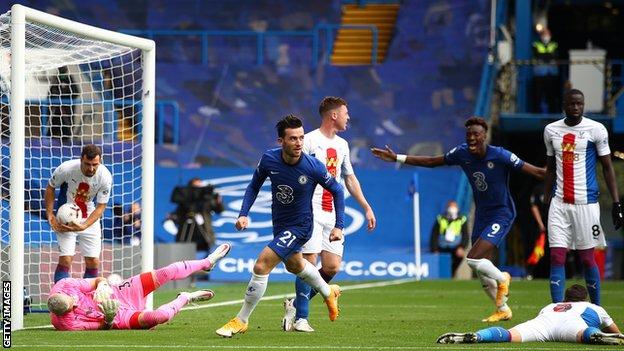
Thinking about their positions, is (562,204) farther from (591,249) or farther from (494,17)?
(494,17)

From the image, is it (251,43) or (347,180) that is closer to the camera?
(347,180)

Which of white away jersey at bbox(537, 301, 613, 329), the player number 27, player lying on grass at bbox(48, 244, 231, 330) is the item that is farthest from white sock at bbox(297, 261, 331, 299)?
white away jersey at bbox(537, 301, 613, 329)

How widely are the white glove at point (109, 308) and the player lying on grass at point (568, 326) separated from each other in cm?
294

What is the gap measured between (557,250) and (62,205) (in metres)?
5.13

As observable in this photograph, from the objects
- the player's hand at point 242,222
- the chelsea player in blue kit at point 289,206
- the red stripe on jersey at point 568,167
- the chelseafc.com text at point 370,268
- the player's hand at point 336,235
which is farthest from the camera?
the chelseafc.com text at point 370,268

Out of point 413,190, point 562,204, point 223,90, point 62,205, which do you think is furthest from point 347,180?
point 223,90

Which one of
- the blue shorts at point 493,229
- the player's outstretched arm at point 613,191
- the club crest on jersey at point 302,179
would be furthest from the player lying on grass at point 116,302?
the player's outstretched arm at point 613,191

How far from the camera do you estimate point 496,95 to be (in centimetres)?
3077

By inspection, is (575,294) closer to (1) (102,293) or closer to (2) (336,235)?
(2) (336,235)

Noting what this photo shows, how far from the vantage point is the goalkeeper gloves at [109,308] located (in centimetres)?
1197

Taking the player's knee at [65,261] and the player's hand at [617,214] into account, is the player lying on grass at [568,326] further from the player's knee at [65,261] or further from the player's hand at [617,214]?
the player's knee at [65,261]

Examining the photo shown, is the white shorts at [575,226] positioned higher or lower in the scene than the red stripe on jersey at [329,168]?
lower

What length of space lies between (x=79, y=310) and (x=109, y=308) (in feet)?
1.24

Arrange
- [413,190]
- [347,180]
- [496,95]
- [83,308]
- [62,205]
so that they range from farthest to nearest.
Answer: [496,95], [413,190], [62,205], [347,180], [83,308]
